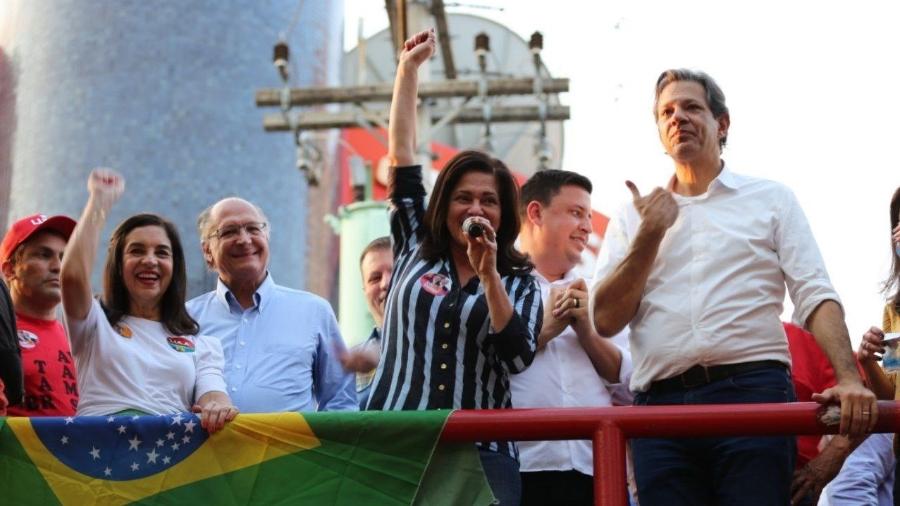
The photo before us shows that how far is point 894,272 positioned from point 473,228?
5.41 ft

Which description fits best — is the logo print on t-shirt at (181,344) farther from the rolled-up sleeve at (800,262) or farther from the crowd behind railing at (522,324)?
the rolled-up sleeve at (800,262)

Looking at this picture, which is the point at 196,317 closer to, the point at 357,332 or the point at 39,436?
the point at 39,436

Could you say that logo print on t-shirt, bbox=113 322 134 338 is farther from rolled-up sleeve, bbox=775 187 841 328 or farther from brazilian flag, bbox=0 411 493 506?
rolled-up sleeve, bbox=775 187 841 328

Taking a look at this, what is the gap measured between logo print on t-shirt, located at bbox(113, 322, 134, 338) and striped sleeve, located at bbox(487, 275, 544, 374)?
1.26 m

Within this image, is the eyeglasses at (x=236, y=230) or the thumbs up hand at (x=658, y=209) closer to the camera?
the thumbs up hand at (x=658, y=209)

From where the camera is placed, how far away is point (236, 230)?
15.5ft

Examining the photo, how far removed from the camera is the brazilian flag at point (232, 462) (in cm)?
355

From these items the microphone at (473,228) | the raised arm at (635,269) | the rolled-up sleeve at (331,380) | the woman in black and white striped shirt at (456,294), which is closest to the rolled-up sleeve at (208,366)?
the rolled-up sleeve at (331,380)

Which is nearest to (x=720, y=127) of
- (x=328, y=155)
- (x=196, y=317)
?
(x=196, y=317)

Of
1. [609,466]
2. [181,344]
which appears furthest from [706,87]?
[181,344]

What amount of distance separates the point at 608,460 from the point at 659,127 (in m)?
1.18

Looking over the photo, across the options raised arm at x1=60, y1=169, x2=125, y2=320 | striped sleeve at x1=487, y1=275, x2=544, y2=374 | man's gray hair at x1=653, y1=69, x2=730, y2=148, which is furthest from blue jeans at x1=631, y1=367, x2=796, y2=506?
raised arm at x1=60, y1=169, x2=125, y2=320

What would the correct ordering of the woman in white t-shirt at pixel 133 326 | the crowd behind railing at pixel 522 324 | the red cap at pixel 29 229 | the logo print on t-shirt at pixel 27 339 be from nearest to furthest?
1. the crowd behind railing at pixel 522 324
2. the woman in white t-shirt at pixel 133 326
3. the logo print on t-shirt at pixel 27 339
4. the red cap at pixel 29 229

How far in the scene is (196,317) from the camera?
4.84m
